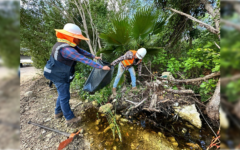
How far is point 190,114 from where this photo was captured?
1882 mm


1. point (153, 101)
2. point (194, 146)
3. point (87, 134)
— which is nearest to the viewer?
point (194, 146)

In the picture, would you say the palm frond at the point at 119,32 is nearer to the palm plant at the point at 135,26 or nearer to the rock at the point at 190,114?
the palm plant at the point at 135,26

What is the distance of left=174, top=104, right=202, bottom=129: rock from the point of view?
178 cm

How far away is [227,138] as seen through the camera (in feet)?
1.21

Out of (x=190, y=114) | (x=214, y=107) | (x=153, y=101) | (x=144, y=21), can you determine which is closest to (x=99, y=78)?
(x=153, y=101)

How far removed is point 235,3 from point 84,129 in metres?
2.05

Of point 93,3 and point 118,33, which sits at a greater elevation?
point 93,3

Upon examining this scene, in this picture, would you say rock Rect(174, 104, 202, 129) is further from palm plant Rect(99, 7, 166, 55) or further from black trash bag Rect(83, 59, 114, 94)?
black trash bag Rect(83, 59, 114, 94)

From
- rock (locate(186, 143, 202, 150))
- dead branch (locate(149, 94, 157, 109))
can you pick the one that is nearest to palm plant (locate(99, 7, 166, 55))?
dead branch (locate(149, 94, 157, 109))

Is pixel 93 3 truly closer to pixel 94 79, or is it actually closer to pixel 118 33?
pixel 118 33

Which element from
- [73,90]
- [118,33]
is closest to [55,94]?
[73,90]

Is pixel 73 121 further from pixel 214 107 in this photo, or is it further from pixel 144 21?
pixel 214 107

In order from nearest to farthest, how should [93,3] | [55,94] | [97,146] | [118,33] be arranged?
[97,146] → [118,33] → [55,94] → [93,3]

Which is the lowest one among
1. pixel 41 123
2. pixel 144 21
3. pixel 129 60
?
pixel 41 123
